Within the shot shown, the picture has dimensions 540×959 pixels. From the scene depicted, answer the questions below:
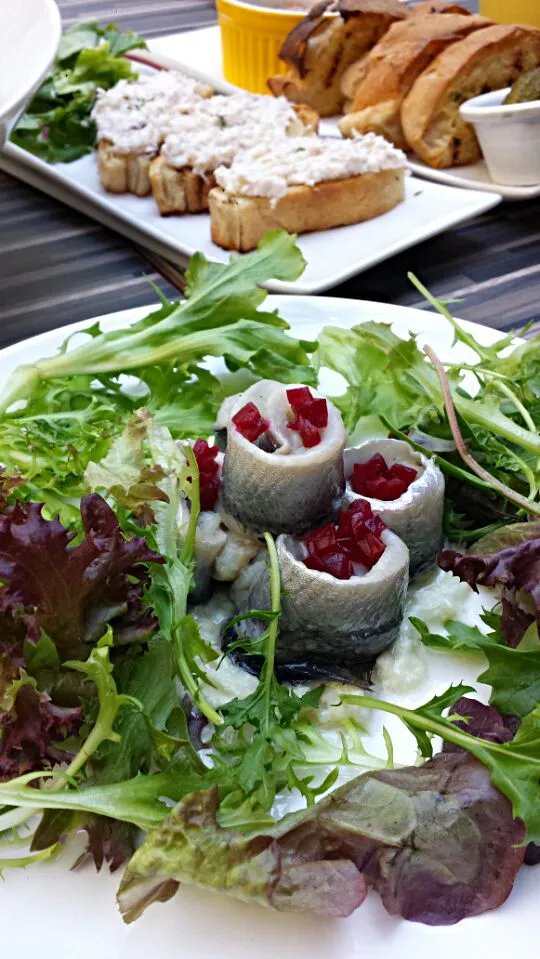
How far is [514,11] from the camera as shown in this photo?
3090 millimetres

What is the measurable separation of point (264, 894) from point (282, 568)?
0.40 m

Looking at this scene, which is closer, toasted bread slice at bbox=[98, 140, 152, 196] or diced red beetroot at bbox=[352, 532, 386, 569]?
diced red beetroot at bbox=[352, 532, 386, 569]

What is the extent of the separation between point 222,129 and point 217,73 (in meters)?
0.86

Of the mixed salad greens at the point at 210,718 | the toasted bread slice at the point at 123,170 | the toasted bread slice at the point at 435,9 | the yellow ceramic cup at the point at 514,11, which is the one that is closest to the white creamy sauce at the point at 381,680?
the mixed salad greens at the point at 210,718

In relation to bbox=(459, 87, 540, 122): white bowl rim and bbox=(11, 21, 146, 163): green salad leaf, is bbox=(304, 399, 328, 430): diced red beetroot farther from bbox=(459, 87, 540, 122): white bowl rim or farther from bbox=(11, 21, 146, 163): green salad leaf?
bbox=(11, 21, 146, 163): green salad leaf

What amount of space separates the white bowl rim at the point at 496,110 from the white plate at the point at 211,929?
194 centimetres

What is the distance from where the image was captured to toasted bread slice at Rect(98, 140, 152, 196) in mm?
2389

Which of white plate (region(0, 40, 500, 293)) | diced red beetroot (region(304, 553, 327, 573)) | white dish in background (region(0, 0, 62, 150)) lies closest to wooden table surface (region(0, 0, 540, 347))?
white plate (region(0, 40, 500, 293))

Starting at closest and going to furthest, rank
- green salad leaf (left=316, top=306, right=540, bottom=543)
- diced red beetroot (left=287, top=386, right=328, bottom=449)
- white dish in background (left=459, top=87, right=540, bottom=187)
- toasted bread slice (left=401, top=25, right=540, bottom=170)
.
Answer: diced red beetroot (left=287, top=386, right=328, bottom=449) → green salad leaf (left=316, top=306, right=540, bottom=543) → white dish in background (left=459, top=87, right=540, bottom=187) → toasted bread slice (left=401, top=25, right=540, bottom=170)

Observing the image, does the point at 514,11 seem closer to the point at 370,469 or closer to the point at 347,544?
the point at 370,469

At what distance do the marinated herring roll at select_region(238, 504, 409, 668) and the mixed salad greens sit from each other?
0.14ft

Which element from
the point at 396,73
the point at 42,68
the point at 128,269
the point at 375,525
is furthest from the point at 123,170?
the point at 375,525

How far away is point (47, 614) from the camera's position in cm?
105

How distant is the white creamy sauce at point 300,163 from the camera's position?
2.18 metres
